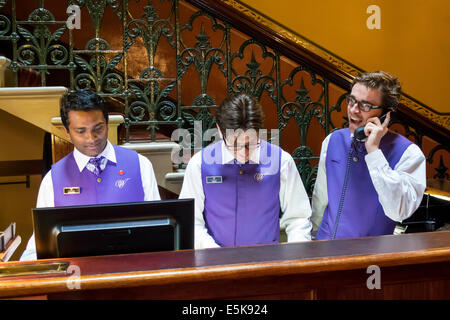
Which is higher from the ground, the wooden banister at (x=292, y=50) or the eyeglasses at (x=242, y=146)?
the wooden banister at (x=292, y=50)

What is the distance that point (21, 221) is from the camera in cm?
481

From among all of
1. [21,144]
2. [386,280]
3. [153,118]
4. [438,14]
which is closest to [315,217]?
[386,280]

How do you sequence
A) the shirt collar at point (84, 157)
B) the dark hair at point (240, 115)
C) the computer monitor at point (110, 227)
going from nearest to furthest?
1. the computer monitor at point (110, 227)
2. the dark hair at point (240, 115)
3. the shirt collar at point (84, 157)

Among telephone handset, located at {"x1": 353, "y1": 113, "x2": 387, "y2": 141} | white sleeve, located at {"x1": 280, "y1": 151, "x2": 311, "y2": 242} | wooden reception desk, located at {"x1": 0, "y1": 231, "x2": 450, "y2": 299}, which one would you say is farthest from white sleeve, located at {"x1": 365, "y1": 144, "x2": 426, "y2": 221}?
wooden reception desk, located at {"x1": 0, "y1": 231, "x2": 450, "y2": 299}

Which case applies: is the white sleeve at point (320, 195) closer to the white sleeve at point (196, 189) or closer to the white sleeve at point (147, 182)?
the white sleeve at point (196, 189)

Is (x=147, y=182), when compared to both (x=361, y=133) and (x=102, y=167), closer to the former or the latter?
(x=102, y=167)

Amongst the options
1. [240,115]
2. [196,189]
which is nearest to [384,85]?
[240,115]

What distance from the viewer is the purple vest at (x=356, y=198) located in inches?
93.9

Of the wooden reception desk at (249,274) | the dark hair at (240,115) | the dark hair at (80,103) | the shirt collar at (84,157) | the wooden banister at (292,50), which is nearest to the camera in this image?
the wooden reception desk at (249,274)

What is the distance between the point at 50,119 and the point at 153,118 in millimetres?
649

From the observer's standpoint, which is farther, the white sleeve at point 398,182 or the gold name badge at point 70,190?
the gold name badge at point 70,190

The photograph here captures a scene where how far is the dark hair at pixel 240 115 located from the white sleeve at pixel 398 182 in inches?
20.6

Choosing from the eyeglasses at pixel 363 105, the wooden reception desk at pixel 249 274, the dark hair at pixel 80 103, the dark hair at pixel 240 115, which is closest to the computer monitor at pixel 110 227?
the wooden reception desk at pixel 249 274

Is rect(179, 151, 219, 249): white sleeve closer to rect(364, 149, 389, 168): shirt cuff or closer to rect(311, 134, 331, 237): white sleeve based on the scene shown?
rect(311, 134, 331, 237): white sleeve
